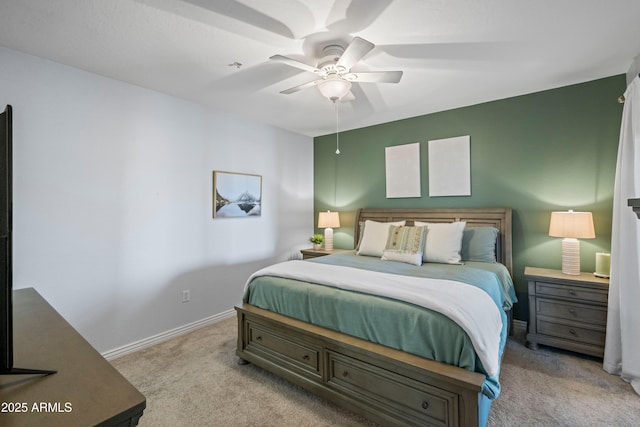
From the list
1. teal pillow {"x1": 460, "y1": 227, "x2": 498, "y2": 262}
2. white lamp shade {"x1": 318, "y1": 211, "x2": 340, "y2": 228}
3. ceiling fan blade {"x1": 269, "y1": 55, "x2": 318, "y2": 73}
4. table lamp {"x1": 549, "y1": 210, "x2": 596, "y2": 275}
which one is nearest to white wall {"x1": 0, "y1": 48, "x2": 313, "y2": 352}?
white lamp shade {"x1": 318, "y1": 211, "x2": 340, "y2": 228}

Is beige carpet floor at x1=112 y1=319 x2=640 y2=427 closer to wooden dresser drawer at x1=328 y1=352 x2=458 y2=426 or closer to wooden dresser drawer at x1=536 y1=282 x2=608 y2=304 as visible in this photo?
wooden dresser drawer at x1=328 y1=352 x2=458 y2=426

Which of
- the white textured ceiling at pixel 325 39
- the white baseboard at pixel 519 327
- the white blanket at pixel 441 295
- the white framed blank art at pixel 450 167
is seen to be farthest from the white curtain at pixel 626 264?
the white framed blank art at pixel 450 167

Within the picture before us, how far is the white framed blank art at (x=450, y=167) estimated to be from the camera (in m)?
3.53

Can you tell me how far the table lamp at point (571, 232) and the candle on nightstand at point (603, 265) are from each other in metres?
0.15

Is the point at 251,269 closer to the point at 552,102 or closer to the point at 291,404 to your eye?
the point at 291,404

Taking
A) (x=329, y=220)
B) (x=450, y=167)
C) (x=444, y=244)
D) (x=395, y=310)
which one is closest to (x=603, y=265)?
(x=444, y=244)

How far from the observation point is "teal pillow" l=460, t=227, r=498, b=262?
301cm

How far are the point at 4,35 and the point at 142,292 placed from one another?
88.5 inches

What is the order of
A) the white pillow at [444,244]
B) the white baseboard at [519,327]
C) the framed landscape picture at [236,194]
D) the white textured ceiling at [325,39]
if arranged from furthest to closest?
the framed landscape picture at [236,194]
the white baseboard at [519,327]
the white pillow at [444,244]
the white textured ceiling at [325,39]

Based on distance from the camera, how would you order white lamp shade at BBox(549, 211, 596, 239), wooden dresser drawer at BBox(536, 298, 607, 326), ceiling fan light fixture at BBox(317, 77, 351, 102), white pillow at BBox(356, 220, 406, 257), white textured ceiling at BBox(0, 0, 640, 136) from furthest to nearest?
white pillow at BBox(356, 220, 406, 257) < white lamp shade at BBox(549, 211, 596, 239) < wooden dresser drawer at BBox(536, 298, 607, 326) < ceiling fan light fixture at BBox(317, 77, 351, 102) < white textured ceiling at BBox(0, 0, 640, 136)

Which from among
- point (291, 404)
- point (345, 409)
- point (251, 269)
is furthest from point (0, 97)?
point (345, 409)

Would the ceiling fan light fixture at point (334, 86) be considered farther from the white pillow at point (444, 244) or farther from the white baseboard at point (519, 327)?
the white baseboard at point (519, 327)

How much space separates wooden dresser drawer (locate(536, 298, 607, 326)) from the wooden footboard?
175cm

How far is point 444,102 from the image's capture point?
336 cm
